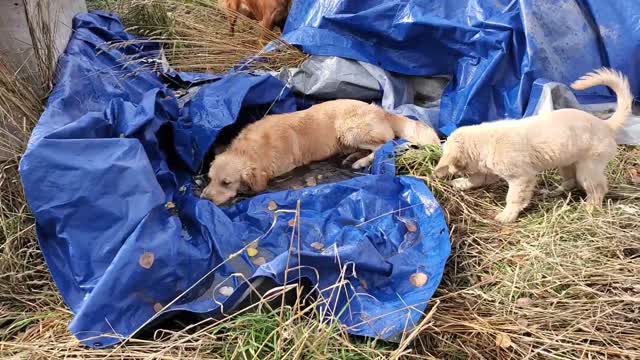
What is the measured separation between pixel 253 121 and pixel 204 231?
1681 millimetres

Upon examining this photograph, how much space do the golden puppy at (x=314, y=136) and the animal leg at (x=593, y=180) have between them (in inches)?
43.5

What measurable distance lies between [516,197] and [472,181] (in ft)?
1.34

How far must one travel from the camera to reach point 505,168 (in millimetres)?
3389

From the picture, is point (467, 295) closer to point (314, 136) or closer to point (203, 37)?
point (314, 136)

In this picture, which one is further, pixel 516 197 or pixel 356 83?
pixel 356 83

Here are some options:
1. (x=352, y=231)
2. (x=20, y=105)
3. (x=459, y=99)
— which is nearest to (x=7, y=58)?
(x=20, y=105)

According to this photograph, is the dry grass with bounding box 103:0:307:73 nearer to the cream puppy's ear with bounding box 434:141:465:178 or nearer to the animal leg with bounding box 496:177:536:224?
the cream puppy's ear with bounding box 434:141:465:178

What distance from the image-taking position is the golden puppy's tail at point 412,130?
424 centimetres

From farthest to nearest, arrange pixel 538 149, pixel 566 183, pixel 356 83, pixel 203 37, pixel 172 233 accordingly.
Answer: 1. pixel 203 37
2. pixel 356 83
3. pixel 566 183
4. pixel 538 149
5. pixel 172 233

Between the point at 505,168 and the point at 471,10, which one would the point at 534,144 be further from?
the point at 471,10

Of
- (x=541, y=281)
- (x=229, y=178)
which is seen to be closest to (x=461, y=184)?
(x=541, y=281)

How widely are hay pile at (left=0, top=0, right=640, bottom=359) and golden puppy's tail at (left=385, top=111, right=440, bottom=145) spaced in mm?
359

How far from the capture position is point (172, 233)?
9.24 feet

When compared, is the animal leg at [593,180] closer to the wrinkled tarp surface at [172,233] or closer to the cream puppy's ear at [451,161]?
the cream puppy's ear at [451,161]
